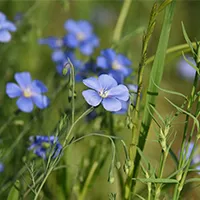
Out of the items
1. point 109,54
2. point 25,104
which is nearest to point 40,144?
point 25,104

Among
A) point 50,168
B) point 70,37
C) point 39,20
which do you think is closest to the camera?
point 50,168

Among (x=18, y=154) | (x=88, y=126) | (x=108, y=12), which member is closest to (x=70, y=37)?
(x=88, y=126)

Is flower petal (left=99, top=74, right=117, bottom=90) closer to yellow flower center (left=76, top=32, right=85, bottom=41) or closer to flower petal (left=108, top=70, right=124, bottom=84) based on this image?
flower petal (left=108, top=70, right=124, bottom=84)

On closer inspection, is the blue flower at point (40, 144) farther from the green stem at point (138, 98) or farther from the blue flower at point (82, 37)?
the blue flower at point (82, 37)

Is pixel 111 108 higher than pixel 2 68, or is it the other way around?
pixel 111 108

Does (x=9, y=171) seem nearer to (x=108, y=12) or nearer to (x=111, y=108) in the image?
(x=111, y=108)

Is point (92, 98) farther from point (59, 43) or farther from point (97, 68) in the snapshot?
point (59, 43)
